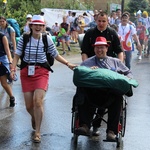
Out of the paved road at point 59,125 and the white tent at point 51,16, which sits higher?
the white tent at point 51,16

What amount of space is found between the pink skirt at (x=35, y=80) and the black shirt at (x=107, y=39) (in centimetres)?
95

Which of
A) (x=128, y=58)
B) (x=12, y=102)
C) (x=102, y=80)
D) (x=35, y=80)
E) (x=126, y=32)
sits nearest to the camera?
(x=102, y=80)

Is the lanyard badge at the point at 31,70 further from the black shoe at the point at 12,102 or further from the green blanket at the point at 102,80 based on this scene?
the black shoe at the point at 12,102

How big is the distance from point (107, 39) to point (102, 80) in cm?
151

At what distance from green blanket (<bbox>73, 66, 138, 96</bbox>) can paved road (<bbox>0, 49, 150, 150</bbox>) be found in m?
0.91

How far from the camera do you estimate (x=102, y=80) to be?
5789 millimetres

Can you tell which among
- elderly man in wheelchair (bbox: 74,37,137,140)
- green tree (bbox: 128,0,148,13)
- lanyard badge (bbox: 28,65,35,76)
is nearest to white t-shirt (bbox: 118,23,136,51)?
lanyard badge (bbox: 28,65,35,76)

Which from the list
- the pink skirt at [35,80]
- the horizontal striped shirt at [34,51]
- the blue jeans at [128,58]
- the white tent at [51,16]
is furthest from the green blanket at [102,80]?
the white tent at [51,16]

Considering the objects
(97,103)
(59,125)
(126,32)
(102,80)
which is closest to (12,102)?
(59,125)

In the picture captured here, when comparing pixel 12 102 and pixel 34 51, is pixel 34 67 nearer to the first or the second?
pixel 34 51

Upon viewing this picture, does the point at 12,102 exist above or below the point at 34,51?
below

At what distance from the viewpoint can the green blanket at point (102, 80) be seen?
5773 millimetres

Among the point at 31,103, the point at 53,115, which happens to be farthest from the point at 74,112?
the point at 53,115

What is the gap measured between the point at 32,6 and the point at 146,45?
9.76 m
